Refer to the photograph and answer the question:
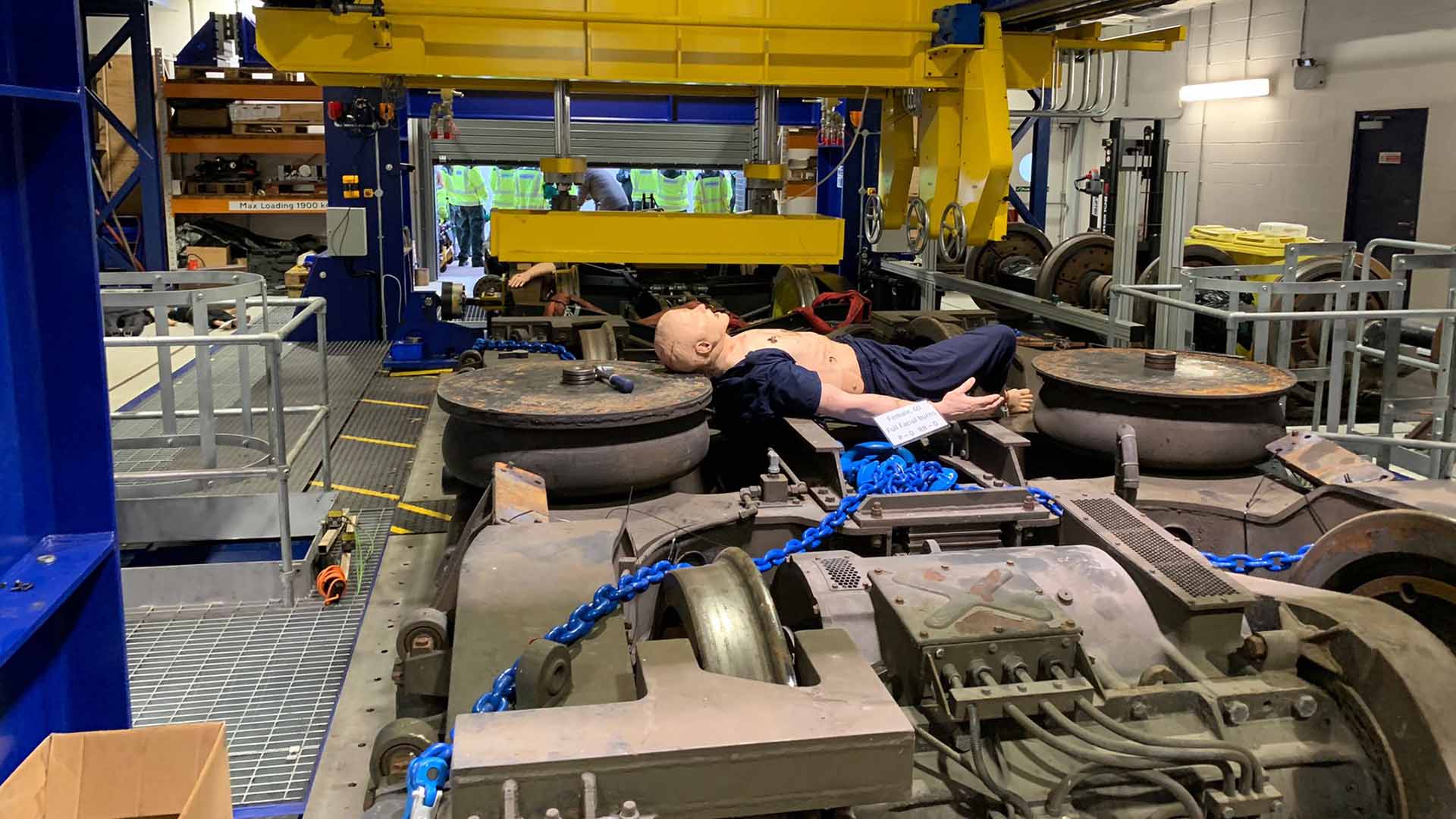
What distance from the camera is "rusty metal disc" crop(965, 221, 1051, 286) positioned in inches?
446

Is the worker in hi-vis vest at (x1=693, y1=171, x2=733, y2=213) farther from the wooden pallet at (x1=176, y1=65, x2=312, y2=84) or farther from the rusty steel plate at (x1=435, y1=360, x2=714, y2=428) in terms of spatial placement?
the rusty steel plate at (x1=435, y1=360, x2=714, y2=428)

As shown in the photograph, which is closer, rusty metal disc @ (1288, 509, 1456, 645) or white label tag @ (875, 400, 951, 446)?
rusty metal disc @ (1288, 509, 1456, 645)

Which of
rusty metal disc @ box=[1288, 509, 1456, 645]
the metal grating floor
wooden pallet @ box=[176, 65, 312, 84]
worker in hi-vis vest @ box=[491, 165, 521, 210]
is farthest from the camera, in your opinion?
worker in hi-vis vest @ box=[491, 165, 521, 210]

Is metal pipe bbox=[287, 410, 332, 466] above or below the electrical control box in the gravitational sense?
below

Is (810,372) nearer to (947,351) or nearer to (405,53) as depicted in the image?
(947,351)

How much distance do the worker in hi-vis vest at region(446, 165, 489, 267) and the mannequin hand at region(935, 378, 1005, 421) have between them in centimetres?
1283

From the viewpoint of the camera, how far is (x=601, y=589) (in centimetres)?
300

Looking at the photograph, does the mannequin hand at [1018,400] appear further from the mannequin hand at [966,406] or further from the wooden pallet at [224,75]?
the wooden pallet at [224,75]

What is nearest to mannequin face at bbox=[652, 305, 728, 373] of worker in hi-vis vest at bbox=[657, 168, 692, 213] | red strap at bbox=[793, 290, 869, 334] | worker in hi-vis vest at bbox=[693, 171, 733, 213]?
red strap at bbox=[793, 290, 869, 334]

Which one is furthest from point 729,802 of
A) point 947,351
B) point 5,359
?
point 947,351

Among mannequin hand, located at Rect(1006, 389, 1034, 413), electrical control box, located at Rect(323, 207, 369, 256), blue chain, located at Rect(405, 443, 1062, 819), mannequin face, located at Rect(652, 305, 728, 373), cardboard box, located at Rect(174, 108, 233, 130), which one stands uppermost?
cardboard box, located at Rect(174, 108, 233, 130)

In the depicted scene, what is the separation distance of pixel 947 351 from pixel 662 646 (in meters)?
3.28

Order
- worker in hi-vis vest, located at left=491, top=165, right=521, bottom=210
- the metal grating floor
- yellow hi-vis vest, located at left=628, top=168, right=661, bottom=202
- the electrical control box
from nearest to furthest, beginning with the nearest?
the metal grating floor
the electrical control box
worker in hi-vis vest, located at left=491, top=165, right=521, bottom=210
yellow hi-vis vest, located at left=628, top=168, right=661, bottom=202

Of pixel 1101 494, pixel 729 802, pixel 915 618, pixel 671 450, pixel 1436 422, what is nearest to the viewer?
pixel 729 802
